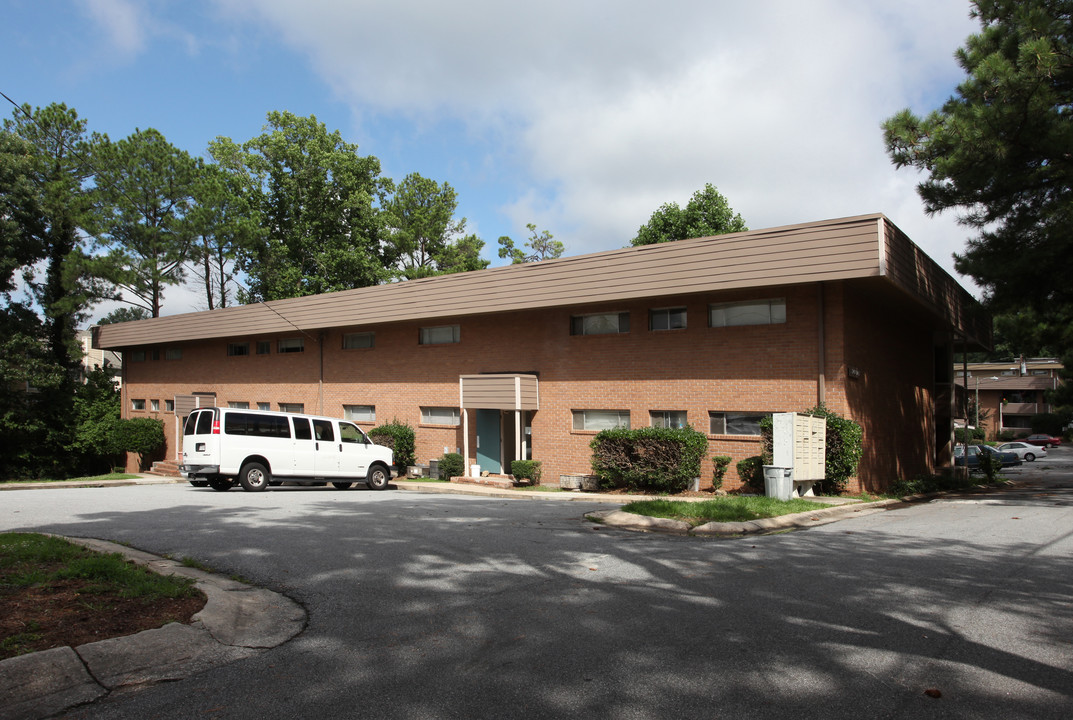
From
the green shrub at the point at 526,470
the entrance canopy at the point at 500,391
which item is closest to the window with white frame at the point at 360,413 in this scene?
the entrance canopy at the point at 500,391

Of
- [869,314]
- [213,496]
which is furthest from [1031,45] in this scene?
[213,496]

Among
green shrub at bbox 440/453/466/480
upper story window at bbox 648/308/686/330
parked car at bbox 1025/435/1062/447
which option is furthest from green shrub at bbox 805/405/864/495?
parked car at bbox 1025/435/1062/447

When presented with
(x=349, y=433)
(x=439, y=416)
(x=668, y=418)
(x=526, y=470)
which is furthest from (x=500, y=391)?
(x=668, y=418)

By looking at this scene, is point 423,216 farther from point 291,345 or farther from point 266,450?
point 266,450

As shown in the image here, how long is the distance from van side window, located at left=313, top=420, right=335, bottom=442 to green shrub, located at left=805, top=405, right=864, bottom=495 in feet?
39.7

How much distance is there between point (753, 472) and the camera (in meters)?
17.2

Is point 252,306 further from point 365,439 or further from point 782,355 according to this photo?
point 782,355

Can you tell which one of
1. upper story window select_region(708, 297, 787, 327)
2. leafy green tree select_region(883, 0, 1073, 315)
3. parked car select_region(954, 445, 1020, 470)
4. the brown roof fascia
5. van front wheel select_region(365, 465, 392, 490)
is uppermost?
leafy green tree select_region(883, 0, 1073, 315)

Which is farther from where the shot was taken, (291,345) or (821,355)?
(291,345)

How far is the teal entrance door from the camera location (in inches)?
925

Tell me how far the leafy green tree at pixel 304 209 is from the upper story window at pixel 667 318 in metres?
27.6

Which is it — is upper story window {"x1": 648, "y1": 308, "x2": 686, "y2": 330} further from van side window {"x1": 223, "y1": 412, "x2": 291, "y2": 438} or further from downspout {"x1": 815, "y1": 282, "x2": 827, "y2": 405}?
van side window {"x1": 223, "y1": 412, "x2": 291, "y2": 438}

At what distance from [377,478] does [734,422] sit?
9975 mm

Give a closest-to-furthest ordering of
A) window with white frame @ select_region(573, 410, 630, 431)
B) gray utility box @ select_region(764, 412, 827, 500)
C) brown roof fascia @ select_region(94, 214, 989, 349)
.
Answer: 1. gray utility box @ select_region(764, 412, 827, 500)
2. brown roof fascia @ select_region(94, 214, 989, 349)
3. window with white frame @ select_region(573, 410, 630, 431)
